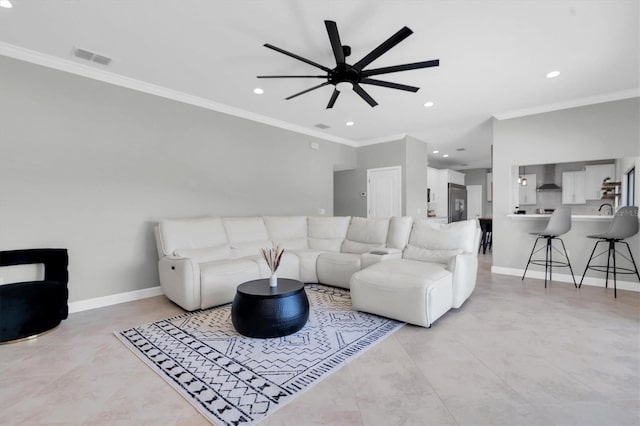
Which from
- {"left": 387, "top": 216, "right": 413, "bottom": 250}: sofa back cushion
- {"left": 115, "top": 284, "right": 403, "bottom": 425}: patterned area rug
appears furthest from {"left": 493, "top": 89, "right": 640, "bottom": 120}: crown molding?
{"left": 115, "top": 284, "right": 403, "bottom": 425}: patterned area rug

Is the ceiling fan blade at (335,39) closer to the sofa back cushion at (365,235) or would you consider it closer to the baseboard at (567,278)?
the sofa back cushion at (365,235)

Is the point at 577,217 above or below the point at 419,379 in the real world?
above

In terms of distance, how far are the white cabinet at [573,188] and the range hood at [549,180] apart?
236 millimetres

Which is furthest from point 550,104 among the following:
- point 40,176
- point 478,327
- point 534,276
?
point 40,176

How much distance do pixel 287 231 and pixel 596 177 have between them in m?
5.00

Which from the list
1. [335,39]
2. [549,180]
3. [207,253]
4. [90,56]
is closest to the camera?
[335,39]

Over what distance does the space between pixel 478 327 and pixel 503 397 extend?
1.09 metres

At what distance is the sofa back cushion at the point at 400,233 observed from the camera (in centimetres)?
404

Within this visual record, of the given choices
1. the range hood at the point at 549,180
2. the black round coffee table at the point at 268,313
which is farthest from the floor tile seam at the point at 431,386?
the range hood at the point at 549,180

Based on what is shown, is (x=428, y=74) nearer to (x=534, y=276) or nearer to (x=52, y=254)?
(x=534, y=276)

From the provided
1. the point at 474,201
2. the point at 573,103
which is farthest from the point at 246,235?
the point at 474,201

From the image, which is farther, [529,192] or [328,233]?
[529,192]

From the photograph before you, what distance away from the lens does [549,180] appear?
593cm

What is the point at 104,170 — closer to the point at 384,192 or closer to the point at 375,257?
the point at 375,257
